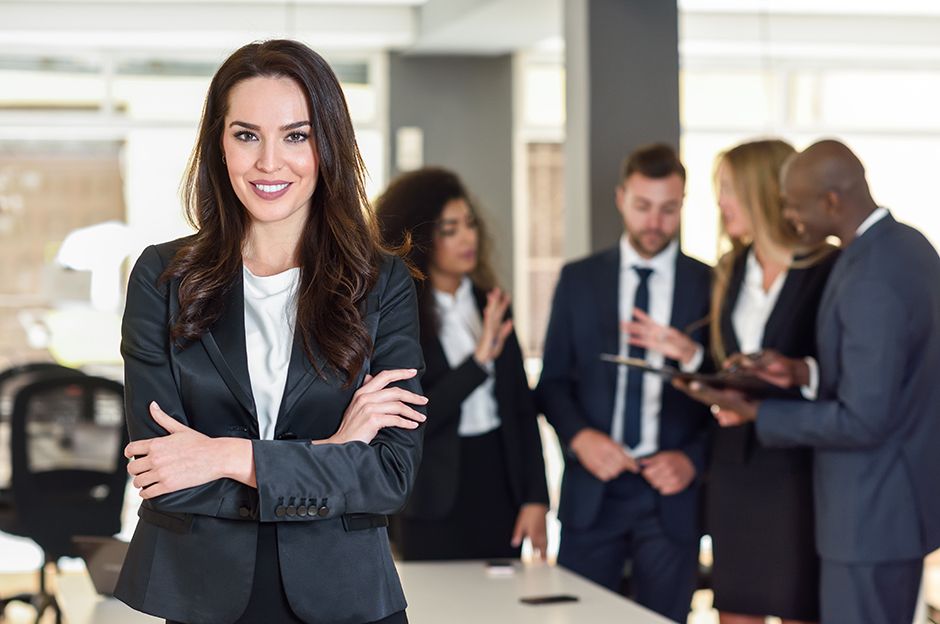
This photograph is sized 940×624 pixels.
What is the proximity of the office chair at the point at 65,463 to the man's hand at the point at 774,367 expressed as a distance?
9.07ft

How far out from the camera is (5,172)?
8227 millimetres

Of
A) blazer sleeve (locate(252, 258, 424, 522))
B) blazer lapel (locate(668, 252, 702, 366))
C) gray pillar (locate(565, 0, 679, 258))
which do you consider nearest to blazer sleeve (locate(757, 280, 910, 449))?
blazer lapel (locate(668, 252, 702, 366))

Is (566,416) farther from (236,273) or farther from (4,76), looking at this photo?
(4,76)

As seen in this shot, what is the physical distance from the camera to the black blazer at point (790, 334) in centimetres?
353

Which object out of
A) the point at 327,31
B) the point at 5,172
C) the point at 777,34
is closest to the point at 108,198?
the point at 5,172

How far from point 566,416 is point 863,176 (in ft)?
3.87

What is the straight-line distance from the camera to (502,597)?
3.09 metres

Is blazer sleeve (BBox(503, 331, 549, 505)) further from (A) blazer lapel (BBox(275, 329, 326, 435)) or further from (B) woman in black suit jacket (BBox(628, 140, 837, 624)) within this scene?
(A) blazer lapel (BBox(275, 329, 326, 435))

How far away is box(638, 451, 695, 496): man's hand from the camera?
380 centimetres

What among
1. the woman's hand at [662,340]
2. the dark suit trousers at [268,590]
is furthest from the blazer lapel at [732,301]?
the dark suit trousers at [268,590]

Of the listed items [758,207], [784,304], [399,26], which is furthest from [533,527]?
[399,26]

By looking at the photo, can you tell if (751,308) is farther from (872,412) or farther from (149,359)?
(149,359)

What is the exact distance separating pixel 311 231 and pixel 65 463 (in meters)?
3.67

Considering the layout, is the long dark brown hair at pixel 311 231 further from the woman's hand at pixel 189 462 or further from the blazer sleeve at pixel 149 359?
the woman's hand at pixel 189 462
